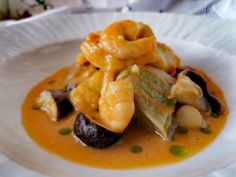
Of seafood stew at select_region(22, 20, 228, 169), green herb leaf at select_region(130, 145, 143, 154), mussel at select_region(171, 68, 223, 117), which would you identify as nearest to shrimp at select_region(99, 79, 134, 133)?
seafood stew at select_region(22, 20, 228, 169)

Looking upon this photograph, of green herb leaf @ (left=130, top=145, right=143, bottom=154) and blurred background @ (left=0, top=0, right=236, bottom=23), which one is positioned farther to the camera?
blurred background @ (left=0, top=0, right=236, bottom=23)

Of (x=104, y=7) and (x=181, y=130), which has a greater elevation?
(x=181, y=130)

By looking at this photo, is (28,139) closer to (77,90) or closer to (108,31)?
(77,90)

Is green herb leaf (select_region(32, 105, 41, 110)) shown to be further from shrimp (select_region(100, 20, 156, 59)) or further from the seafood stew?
shrimp (select_region(100, 20, 156, 59))

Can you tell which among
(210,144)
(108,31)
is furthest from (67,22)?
(210,144)

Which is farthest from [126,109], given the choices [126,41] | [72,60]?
[72,60]

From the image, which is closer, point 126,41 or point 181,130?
point 181,130

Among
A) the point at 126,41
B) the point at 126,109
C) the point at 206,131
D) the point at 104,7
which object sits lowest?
the point at 104,7

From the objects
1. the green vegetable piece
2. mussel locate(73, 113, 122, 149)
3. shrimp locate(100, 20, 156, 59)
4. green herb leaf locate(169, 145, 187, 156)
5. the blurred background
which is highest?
shrimp locate(100, 20, 156, 59)

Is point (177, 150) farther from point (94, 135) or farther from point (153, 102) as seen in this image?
point (94, 135)
